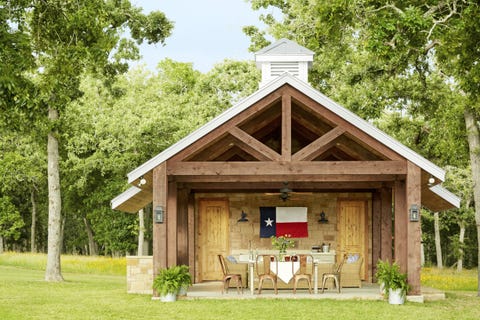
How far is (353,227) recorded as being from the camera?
19.0 meters

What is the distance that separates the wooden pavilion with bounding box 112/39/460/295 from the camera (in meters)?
14.3

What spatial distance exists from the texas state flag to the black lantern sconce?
4.83 meters

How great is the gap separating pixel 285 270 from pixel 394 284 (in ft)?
7.24

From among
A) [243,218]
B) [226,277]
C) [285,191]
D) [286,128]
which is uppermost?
[286,128]

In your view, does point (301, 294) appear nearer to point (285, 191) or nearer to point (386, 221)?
point (285, 191)

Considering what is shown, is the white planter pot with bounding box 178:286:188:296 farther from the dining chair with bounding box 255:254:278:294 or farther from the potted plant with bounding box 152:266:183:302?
the dining chair with bounding box 255:254:278:294

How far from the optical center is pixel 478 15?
1309cm

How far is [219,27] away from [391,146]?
7123 centimetres

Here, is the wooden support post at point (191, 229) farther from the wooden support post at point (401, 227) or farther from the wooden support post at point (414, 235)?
the wooden support post at point (414, 235)

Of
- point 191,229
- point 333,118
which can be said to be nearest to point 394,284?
point 333,118

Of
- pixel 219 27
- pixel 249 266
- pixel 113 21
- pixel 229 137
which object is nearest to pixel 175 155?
pixel 229 137

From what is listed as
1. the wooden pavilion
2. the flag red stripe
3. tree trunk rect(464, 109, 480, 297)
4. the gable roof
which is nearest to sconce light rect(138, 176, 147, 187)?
the wooden pavilion

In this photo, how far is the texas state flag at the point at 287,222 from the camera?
61.0 ft

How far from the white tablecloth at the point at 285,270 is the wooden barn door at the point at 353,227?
4.16m
